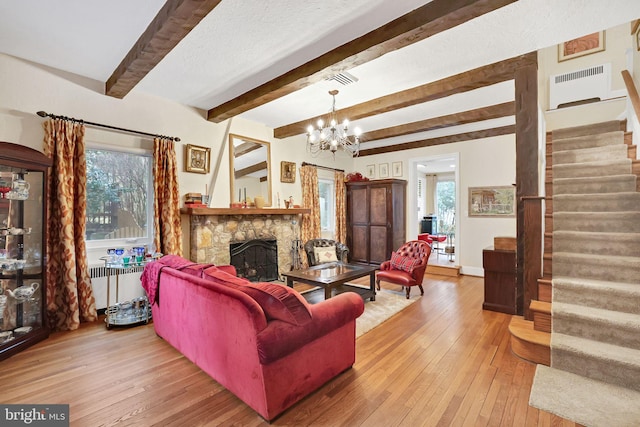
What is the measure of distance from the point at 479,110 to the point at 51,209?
6114 mm

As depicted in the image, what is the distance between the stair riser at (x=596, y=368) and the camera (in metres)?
2.01

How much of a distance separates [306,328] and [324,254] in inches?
133

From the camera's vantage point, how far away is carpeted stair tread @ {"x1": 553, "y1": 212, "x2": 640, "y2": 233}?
9.52ft

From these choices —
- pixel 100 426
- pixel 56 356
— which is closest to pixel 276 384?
pixel 100 426

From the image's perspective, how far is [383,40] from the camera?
7.99 feet

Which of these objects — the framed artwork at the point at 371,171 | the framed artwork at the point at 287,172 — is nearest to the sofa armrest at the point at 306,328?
the framed artwork at the point at 287,172

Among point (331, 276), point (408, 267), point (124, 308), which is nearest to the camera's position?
point (124, 308)

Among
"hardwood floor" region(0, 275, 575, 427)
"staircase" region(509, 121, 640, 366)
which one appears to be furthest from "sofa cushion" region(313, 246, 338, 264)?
"staircase" region(509, 121, 640, 366)

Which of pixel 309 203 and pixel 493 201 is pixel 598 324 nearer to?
pixel 493 201

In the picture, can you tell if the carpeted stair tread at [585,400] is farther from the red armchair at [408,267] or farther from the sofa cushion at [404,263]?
the sofa cushion at [404,263]

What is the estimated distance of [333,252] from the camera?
17.6 feet

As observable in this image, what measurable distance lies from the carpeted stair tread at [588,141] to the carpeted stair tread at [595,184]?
104 centimetres

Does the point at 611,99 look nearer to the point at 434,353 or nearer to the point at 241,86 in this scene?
the point at 434,353

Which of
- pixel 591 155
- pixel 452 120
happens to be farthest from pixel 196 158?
pixel 591 155
